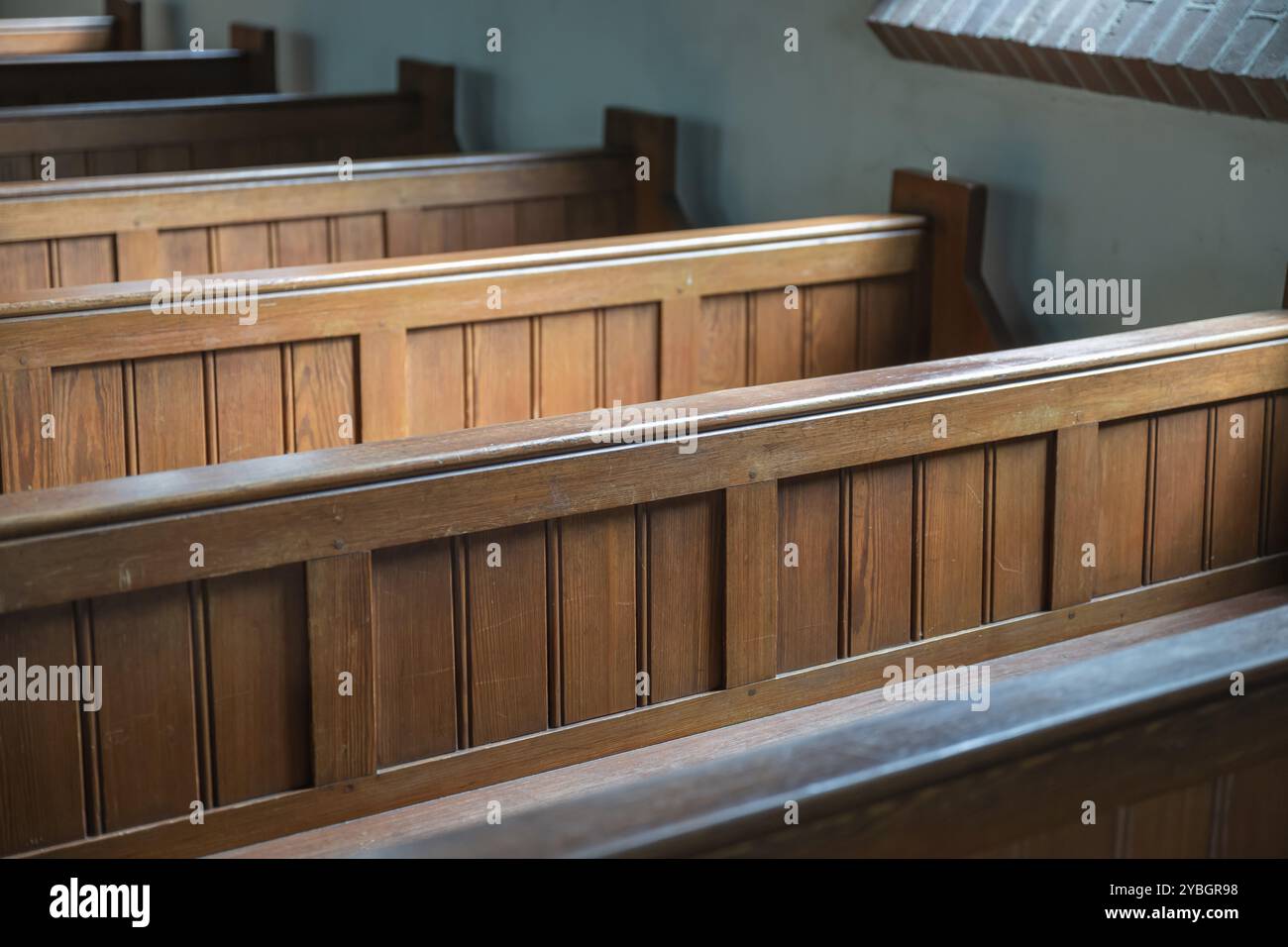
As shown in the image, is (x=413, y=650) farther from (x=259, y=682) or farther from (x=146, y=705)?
(x=146, y=705)

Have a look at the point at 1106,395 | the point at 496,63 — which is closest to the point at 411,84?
the point at 496,63

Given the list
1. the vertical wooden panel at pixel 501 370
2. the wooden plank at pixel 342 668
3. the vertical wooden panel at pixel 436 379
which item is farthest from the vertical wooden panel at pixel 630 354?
the wooden plank at pixel 342 668

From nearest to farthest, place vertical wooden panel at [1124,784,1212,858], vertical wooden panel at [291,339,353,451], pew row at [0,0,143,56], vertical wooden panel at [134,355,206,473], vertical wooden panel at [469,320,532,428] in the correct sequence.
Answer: vertical wooden panel at [1124,784,1212,858]
vertical wooden panel at [134,355,206,473]
vertical wooden panel at [291,339,353,451]
vertical wooden panel at [469,320,532,428]
pew row at [0,0,143,56]

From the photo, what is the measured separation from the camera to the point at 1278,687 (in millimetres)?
937

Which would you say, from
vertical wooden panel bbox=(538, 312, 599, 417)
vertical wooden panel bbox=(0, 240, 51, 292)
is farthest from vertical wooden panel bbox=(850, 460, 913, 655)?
vertical wooden panel bbox=(0, 240, 51, 292)

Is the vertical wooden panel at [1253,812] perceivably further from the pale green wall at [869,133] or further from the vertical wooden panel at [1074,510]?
the pale green wall at [869,133]

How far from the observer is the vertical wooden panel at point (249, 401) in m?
2.29

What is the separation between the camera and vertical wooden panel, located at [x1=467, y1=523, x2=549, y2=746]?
164cm

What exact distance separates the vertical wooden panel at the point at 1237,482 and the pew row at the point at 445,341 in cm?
77

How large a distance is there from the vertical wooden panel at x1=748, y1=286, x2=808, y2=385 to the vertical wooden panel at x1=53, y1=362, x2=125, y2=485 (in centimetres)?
113

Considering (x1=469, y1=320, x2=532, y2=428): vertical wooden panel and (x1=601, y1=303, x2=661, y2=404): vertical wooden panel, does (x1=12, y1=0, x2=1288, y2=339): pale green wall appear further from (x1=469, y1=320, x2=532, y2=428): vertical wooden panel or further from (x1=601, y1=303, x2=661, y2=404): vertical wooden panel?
(x1=469, y1=320, x2=532, y2=428): vertical wooden panel

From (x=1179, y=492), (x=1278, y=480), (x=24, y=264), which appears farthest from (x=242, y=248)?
(x=1278, y=480)
